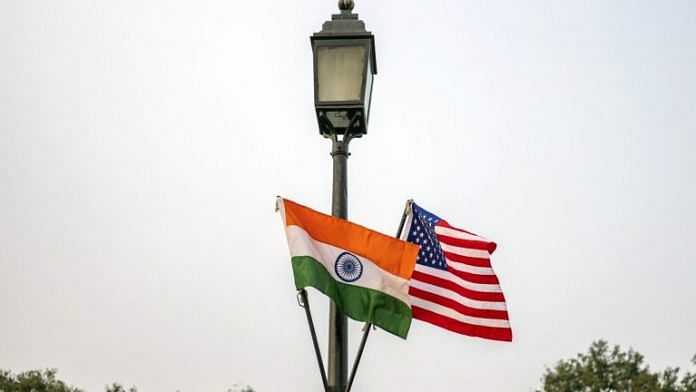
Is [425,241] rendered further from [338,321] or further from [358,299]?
[338,321]

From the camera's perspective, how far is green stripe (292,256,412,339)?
24.9 ft

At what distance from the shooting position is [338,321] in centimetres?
737

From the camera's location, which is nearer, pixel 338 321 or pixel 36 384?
pixel 338 321

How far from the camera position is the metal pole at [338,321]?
6.97 metres

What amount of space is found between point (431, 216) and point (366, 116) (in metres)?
2.29

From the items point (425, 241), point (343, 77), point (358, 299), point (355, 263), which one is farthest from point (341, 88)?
point (425, 241)

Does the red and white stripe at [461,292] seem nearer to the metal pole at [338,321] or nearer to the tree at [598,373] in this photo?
the metal pole at [338,321]

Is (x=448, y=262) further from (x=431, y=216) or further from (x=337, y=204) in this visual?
(x=337, y=204)

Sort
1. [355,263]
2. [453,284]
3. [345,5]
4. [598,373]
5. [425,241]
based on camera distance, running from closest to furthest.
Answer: [355,263]
[345,5]
[453,284]
[425,241]
[598,373]

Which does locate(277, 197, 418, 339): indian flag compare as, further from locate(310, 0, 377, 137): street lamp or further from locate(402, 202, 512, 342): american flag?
locate(402, 202, 512, 342): american flag

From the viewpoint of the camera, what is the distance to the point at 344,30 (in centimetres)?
792

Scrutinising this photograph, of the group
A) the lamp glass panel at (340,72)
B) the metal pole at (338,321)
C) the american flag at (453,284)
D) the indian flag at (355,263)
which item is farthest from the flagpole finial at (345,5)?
the american flag at (453,284)

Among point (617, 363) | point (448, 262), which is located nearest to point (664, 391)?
point (617, 363)

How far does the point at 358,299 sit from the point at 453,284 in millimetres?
1864
